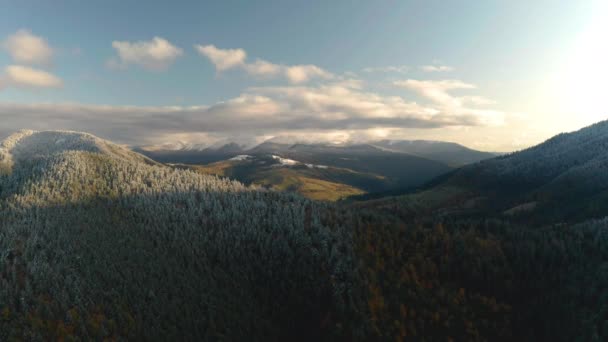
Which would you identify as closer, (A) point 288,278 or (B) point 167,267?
(A) point 288,278

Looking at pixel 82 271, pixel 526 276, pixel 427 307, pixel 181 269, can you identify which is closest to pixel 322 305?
pixel 427 307

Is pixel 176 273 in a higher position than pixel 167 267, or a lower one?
lower

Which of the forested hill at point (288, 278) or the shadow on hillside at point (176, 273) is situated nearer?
the forested hill at point (288, 278)

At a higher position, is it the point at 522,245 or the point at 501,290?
the point at 522,245

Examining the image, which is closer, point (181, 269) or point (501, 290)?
point (501, 290)

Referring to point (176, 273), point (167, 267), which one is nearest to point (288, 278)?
point (176, 273)

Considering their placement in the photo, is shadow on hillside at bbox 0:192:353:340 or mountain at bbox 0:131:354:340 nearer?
mountain at bbox 0:131:354:340

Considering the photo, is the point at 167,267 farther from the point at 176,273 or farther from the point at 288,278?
the point at 288,278

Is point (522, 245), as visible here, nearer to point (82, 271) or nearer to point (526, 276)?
point (526, 276)
